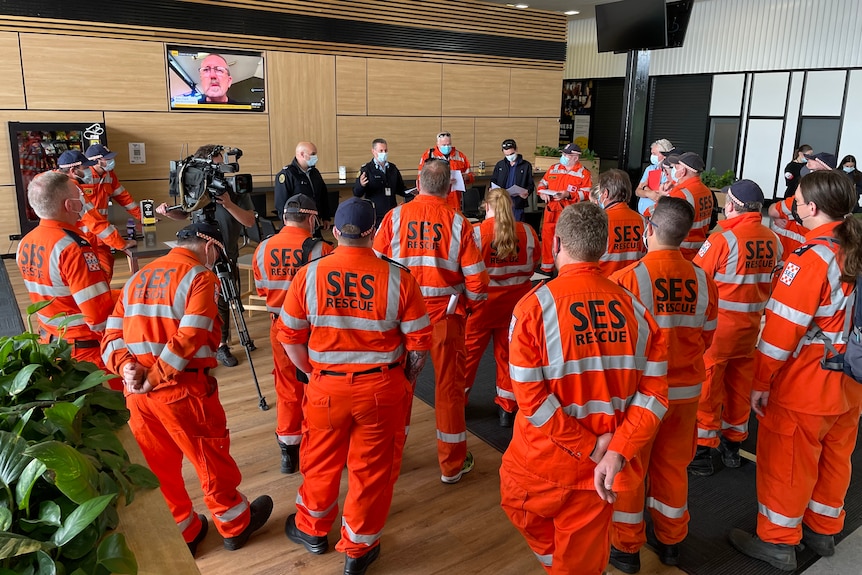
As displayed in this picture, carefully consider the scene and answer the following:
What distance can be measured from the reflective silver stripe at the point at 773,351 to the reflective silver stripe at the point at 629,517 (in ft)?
2.91

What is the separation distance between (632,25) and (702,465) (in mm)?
7966

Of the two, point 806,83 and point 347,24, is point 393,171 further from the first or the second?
point 806,83

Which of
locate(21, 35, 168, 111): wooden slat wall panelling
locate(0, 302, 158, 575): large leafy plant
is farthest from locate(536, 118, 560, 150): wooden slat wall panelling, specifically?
locate(0, 302, 158, 575): large leafy plant

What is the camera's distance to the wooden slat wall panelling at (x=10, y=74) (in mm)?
7215

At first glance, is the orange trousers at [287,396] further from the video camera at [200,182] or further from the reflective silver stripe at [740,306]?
the reflective silver stripe at [740,306]

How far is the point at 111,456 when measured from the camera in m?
1.51

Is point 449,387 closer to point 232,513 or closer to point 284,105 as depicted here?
point 232,513

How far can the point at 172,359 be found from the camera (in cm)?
249

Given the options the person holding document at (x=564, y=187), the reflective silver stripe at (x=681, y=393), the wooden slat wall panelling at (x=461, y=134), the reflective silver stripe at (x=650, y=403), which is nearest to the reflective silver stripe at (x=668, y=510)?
the reflective silver stripe at (x=681, y=393)

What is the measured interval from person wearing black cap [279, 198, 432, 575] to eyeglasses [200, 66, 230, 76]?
22.9ft

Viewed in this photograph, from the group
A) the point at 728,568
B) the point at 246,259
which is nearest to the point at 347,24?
the point at 246,259

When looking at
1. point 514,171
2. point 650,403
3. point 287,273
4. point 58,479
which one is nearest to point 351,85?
point 514,171

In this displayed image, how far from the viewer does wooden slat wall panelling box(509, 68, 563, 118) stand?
1177cm

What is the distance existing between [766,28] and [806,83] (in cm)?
134
